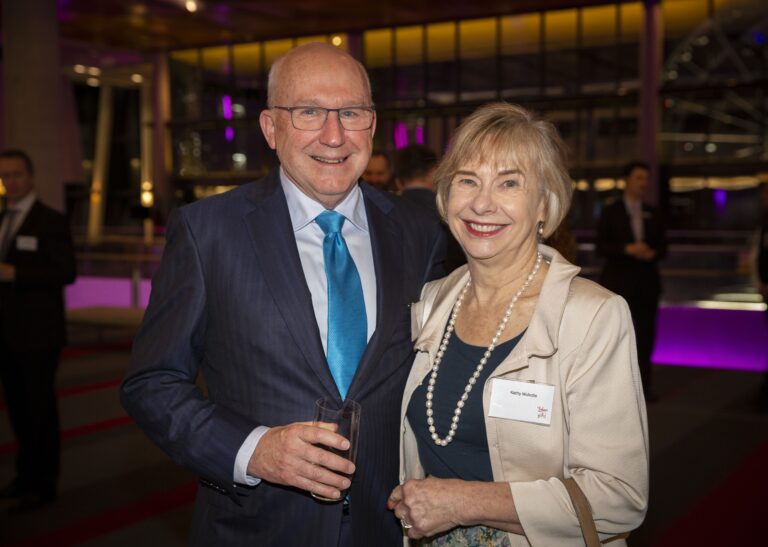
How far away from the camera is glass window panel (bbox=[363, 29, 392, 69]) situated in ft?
67.1

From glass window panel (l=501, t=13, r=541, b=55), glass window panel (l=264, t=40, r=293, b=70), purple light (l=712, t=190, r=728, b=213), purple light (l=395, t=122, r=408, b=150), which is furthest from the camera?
glass window panel (l=264, t=40, r=293, b=70)

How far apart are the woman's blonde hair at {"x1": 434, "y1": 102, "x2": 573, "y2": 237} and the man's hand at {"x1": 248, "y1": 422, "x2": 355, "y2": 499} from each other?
77cm

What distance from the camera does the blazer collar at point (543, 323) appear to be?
1691 millimetres

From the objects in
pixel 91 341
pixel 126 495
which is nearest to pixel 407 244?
pixel 126 495

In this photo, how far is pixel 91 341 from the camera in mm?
9672

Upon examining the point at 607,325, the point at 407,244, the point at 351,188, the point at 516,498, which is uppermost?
the point at 351,188

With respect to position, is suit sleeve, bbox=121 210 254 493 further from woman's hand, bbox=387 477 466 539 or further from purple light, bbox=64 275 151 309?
purple light, bbox=64 275 151 309

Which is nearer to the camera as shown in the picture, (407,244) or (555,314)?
(555,314)

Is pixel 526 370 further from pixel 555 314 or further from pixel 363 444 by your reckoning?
pixel 363 444

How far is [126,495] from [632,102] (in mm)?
16013

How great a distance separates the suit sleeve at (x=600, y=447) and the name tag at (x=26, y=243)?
3819mm

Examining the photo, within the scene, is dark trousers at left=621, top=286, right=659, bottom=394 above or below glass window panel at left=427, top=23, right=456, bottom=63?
below

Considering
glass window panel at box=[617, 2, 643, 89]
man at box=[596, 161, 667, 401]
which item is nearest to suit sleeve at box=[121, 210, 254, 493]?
man at box=[596, 161, 667, 401]

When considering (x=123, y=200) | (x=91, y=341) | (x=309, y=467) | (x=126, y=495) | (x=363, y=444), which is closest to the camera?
(x=309, y=467)
